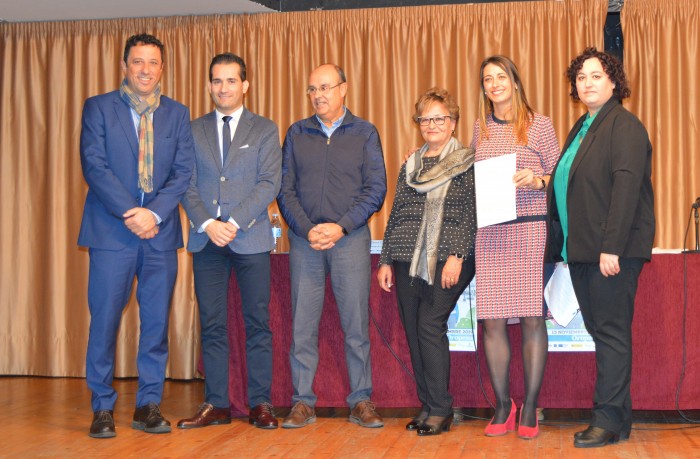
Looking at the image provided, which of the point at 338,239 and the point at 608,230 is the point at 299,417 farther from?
the point at 608,230

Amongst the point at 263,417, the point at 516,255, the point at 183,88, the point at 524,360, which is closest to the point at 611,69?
the point at 516,255

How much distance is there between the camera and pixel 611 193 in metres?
3.35

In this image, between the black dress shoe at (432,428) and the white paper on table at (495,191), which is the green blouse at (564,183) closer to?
the white paper on table at (495,191)

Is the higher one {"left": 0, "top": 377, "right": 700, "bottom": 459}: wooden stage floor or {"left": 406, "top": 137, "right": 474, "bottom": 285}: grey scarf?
Answer: {"left": 406, "top": 137, "right": 474, "bottom": 285}: grey scarf

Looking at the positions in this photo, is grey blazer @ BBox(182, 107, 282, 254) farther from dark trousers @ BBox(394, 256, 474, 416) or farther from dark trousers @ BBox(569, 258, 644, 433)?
dark trousers @ BBox(569, 258, 644, 433)

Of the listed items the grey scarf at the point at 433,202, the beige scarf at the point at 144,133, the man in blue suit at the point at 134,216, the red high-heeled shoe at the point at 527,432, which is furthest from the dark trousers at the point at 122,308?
the red high-heeled shoe at the point at 527,432

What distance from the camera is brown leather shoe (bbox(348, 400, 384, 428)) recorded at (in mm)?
3799

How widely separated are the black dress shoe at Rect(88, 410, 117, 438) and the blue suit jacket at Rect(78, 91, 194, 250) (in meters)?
0.76

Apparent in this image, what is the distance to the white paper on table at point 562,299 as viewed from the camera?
3690mm

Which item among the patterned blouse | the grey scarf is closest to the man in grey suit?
the patterned blouse

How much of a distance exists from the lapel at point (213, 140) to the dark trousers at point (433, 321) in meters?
1.02

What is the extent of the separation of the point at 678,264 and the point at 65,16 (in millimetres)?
4671

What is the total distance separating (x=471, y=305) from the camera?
13.1 ft

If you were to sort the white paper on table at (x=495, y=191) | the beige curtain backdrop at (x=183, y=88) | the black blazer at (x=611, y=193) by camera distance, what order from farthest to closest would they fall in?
the beige curtain backdrop at (x=183, y=88), the white paper on table at (x=495, y=191), the black blazer at (x=611, y=193)
